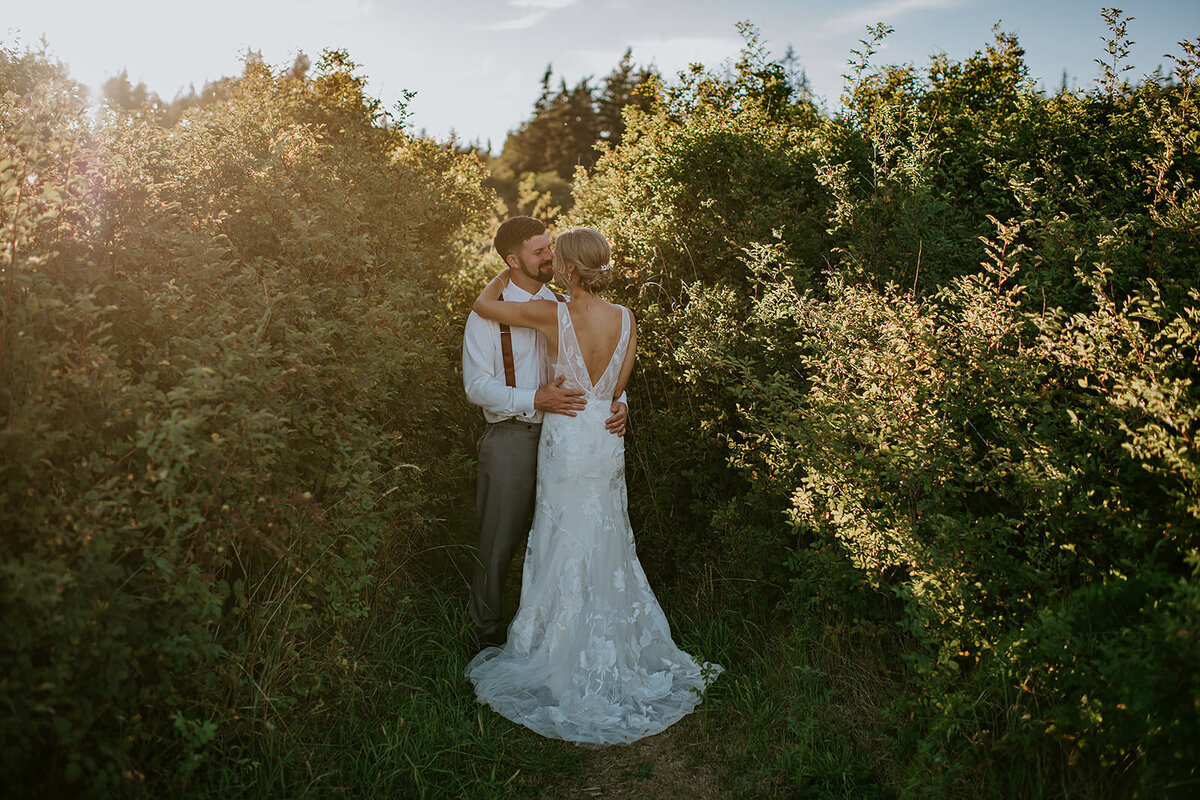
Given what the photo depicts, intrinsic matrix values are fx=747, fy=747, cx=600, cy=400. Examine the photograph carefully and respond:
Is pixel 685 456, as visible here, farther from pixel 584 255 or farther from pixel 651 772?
pixel 651 772

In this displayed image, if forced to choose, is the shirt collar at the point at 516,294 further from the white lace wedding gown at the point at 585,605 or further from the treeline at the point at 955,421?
the treeline at the point at 955,421

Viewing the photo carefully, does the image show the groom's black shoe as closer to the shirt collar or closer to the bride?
the bride

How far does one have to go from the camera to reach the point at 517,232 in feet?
15.0

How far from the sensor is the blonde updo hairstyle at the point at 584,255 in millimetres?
4082

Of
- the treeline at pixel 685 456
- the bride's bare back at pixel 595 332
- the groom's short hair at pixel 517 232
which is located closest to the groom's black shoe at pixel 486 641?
the treeline at pixel 685 456

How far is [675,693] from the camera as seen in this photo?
3975 millimetres

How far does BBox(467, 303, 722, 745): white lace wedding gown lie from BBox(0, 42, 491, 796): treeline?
87 cm

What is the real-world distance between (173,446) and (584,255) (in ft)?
7.56

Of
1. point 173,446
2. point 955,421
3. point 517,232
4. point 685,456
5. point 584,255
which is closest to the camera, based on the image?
point 173,446

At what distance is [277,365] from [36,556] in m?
1.16

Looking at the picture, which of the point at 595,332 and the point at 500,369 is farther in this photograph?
the point at 500,369

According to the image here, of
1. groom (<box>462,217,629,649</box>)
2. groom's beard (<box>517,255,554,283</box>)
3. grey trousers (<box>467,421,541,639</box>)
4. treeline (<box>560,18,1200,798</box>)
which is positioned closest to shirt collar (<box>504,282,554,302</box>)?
groom's beard (<box>517,255,554,283</box>)

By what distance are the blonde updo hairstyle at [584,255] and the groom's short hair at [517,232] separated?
467 mm

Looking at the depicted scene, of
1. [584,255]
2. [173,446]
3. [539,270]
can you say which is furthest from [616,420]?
[173,446]
